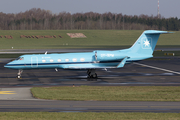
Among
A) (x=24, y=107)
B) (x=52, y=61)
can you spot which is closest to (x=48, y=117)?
(x=24, y=107)

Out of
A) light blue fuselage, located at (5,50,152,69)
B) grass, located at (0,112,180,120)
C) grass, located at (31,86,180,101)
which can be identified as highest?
light blue fuselage, located at (5,50,152,69)

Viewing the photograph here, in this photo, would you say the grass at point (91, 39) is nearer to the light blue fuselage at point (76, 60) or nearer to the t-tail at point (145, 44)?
A: the light blue fuselage at point (76, 60)

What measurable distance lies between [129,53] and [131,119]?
21.4 m

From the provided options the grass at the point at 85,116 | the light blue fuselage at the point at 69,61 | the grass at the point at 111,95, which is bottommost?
the grass at the point at 111,95

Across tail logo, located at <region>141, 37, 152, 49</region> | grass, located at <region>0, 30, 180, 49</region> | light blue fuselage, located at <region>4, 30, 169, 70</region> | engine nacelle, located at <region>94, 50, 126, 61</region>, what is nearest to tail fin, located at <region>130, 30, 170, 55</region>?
tail logo, located at <region>141, 37, 152, 49</region>

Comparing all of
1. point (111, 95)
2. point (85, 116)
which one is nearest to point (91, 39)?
point (111, 95)

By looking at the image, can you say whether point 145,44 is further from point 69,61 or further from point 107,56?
point 69,61

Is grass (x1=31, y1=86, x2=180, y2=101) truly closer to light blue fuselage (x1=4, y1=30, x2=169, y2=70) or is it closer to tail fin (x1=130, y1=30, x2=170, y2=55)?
light blue fuselage (x1=4, y1=30, x2=169, y2=70)

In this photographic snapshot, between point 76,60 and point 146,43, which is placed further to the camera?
point 146,43

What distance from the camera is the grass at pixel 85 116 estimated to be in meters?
15.9

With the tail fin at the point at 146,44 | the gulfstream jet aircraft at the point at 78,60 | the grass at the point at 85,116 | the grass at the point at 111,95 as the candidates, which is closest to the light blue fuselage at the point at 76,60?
the gulfstream jet aircraft at the point at 78,60

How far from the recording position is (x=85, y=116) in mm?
16406

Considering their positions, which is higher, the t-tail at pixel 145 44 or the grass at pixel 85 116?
the t-tail at pixel 145 44

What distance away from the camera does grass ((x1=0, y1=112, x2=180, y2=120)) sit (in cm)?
1591
